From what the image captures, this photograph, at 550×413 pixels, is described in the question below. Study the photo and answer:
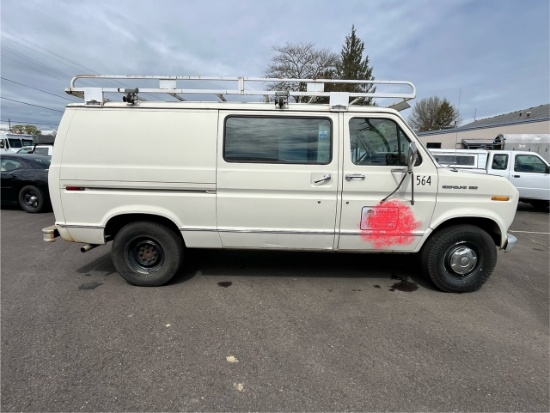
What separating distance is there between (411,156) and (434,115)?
5554 cm

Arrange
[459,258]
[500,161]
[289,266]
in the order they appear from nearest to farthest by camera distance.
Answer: [459,258], [289,266], [500,161]

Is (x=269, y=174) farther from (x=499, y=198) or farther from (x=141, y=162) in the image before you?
(x=499, y=198)

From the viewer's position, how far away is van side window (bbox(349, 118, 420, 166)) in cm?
353

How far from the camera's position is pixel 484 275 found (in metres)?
3.78

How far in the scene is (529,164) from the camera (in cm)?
987

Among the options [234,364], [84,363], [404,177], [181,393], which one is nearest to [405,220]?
[404,177]

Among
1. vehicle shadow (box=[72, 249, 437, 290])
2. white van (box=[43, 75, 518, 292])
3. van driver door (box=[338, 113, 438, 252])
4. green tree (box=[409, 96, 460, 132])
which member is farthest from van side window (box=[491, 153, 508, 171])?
A: green tree (box=[409, 96, 460, 132])

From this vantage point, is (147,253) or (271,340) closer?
(271,340)

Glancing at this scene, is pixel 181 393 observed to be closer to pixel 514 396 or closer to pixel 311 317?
pixel 311 317

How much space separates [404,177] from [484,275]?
1628mm

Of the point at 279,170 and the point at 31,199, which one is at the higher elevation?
the point at 279,170

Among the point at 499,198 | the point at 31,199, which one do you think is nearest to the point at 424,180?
the point at 499,198

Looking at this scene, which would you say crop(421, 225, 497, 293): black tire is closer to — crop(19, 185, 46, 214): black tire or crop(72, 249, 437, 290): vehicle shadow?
crop(72, 249, 437, 290): vehicle shadow

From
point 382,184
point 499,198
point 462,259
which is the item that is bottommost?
point 462,259
